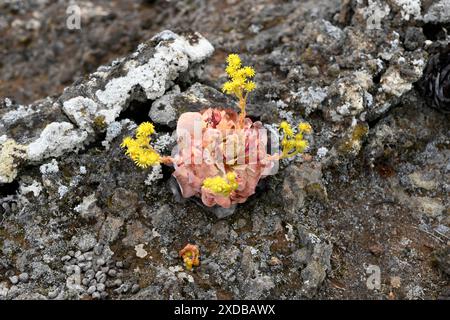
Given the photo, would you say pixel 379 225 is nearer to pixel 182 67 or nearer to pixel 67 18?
pixel 182 67

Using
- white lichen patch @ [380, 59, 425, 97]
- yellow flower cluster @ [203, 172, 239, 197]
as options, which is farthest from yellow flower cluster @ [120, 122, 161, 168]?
white lichen patch @ [380, 59, 425, 97]

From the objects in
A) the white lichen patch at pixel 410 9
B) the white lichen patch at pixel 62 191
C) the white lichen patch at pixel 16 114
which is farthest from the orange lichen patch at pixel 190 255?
the white lichen patch at pixel 410 9

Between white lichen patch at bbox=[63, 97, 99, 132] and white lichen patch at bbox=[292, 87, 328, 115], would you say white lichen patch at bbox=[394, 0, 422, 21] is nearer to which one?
white lichen patch at bbox=[292, 87, 328, 115]

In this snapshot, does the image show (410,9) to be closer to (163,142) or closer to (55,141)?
(163,142)

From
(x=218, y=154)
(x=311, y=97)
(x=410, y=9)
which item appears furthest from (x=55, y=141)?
(x=410, y=9)

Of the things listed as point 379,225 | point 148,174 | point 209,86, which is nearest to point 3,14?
point 209,86

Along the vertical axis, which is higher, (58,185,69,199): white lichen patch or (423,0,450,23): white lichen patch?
(423,0,450,23): white lichen patch

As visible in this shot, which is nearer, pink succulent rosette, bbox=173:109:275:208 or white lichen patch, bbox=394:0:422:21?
pink succulent rosette, bbox=173:109:275:208
